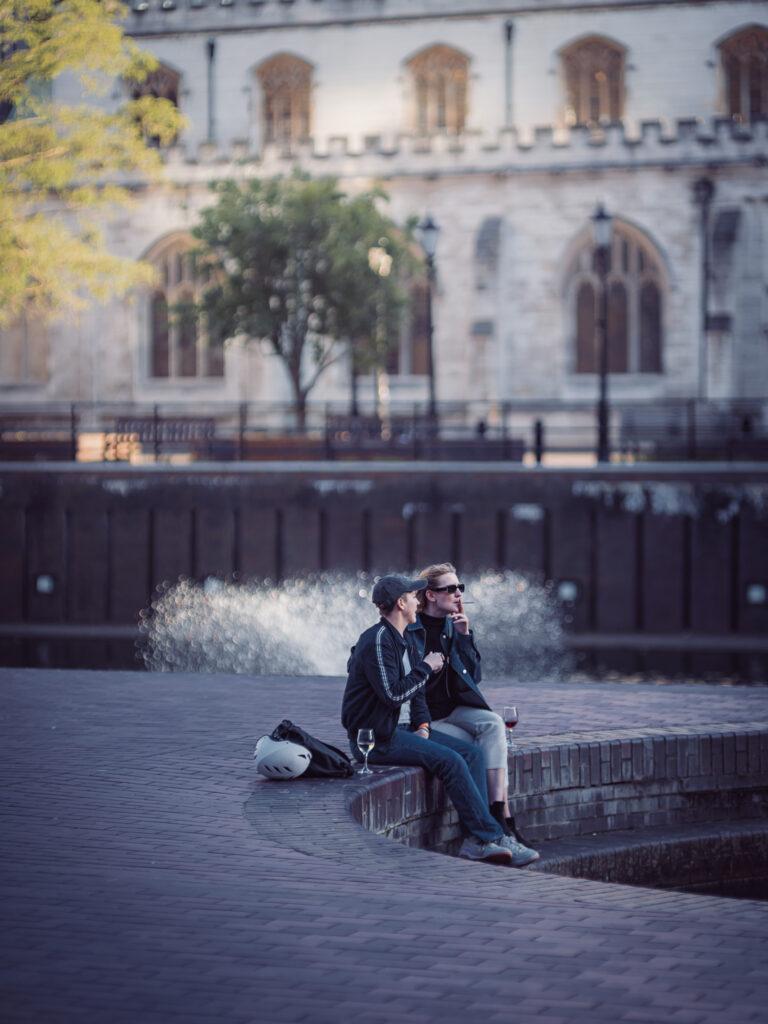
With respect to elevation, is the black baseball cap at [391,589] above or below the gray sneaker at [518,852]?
above

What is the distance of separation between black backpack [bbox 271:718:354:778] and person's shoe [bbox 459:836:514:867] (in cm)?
77

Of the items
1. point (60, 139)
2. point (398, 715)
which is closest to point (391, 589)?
point (398, 715)

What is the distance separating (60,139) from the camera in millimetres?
23375

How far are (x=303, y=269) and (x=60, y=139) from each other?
376 inches

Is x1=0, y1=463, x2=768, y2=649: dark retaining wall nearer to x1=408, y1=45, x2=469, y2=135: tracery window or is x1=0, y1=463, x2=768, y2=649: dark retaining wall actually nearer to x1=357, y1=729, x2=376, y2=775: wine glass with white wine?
x1=357, y1=729, x2=376, y2=775: wine glass with white wine

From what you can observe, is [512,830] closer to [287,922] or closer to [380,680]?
[380,680]

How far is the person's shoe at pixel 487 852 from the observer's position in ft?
26.0

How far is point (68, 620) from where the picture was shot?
2673 cm

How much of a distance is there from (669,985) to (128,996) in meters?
1.73

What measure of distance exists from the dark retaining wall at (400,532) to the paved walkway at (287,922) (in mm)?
16998

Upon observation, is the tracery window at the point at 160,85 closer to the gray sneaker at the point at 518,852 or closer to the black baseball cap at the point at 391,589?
the black baseball cap at the point at 391,589

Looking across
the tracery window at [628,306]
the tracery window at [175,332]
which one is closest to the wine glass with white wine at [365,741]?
the tracery window at [628,306]

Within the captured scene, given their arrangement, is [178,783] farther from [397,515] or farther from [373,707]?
[397,515]


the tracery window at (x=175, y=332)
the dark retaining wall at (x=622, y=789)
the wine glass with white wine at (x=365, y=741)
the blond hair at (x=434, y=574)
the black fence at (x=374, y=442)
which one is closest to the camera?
the wine glass with white wine at (x=365, y=741)
